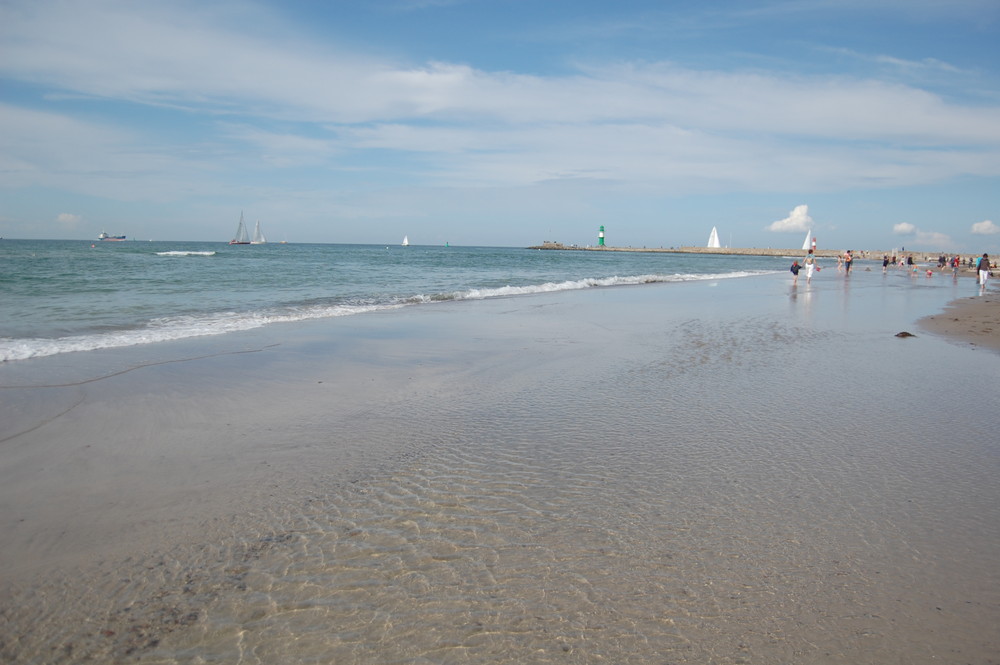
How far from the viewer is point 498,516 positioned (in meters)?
3.67

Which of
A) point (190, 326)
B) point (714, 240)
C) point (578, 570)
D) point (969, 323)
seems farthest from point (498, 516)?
point (714, 240)

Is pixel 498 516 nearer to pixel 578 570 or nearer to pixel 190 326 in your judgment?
pixel 578 570

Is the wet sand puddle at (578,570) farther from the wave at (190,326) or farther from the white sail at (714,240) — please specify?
the white sail at (714,240)

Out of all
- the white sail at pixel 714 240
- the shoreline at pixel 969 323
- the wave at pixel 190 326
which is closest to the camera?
the wave at pixel 190 326

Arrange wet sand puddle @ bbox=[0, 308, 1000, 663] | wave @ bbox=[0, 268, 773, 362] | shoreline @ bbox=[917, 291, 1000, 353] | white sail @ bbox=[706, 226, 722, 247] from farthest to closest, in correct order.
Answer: white sail @ bbox=[706, 226, 722, 247]
shoreline @ bbox=[917, 291, 1000, 353]
wave @ bbox=[0, 268, 773, 362]
wet sand puddle @ bbox=[0, 308, 1000, 663]

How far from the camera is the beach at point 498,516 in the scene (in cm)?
260

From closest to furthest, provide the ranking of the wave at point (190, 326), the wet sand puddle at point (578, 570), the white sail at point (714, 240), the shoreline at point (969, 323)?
the wet sand puddle at point (578, 570) < the wave at point (190, 326) < the shoreline at point (969, 323) < the white sail at point (714, 240)

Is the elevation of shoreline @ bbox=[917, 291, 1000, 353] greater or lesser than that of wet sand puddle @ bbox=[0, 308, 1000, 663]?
greater

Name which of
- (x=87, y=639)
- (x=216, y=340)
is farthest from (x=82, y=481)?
(x=216, y=340)

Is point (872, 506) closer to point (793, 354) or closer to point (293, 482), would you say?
point (293, 482)

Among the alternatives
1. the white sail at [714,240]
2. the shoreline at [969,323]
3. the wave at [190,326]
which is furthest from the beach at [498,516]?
the white sail at [714,240]

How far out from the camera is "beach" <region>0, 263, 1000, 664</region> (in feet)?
8.52

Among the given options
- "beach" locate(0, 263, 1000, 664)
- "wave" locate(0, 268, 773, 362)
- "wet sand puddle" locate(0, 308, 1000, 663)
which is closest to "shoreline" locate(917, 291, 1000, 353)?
"beach" locate(0, 263, 1000, 664)

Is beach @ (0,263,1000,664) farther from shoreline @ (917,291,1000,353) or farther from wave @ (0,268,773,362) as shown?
shoreline @ (917,291,1000,353)
